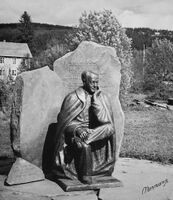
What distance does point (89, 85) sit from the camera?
6176 mm

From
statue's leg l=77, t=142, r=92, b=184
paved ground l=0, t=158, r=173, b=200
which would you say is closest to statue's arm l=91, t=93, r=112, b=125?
statue's leg l=77, t=142, r=92, b=184

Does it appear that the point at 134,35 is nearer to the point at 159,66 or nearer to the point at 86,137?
the point at 159,66

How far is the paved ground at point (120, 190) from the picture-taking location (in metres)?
5.54

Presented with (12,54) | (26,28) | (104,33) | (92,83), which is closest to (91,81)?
(92,83)

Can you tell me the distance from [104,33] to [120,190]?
40.7 ft

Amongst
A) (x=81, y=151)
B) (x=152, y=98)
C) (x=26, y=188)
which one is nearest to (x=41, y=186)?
(x=26, y=188)

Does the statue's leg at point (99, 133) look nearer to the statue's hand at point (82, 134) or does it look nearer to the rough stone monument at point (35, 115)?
the statue's hand at point (82, 134)

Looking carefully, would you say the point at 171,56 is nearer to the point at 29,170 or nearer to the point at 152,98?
the point at 152,98

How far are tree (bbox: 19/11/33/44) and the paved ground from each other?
203 feet

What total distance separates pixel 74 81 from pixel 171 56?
99.5ft

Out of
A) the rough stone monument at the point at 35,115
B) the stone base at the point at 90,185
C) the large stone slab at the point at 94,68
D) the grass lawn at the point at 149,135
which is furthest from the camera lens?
the grass lawn at the point at 149,135

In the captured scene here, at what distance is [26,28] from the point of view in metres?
66.7

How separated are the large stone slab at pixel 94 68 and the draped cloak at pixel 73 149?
1063mm
